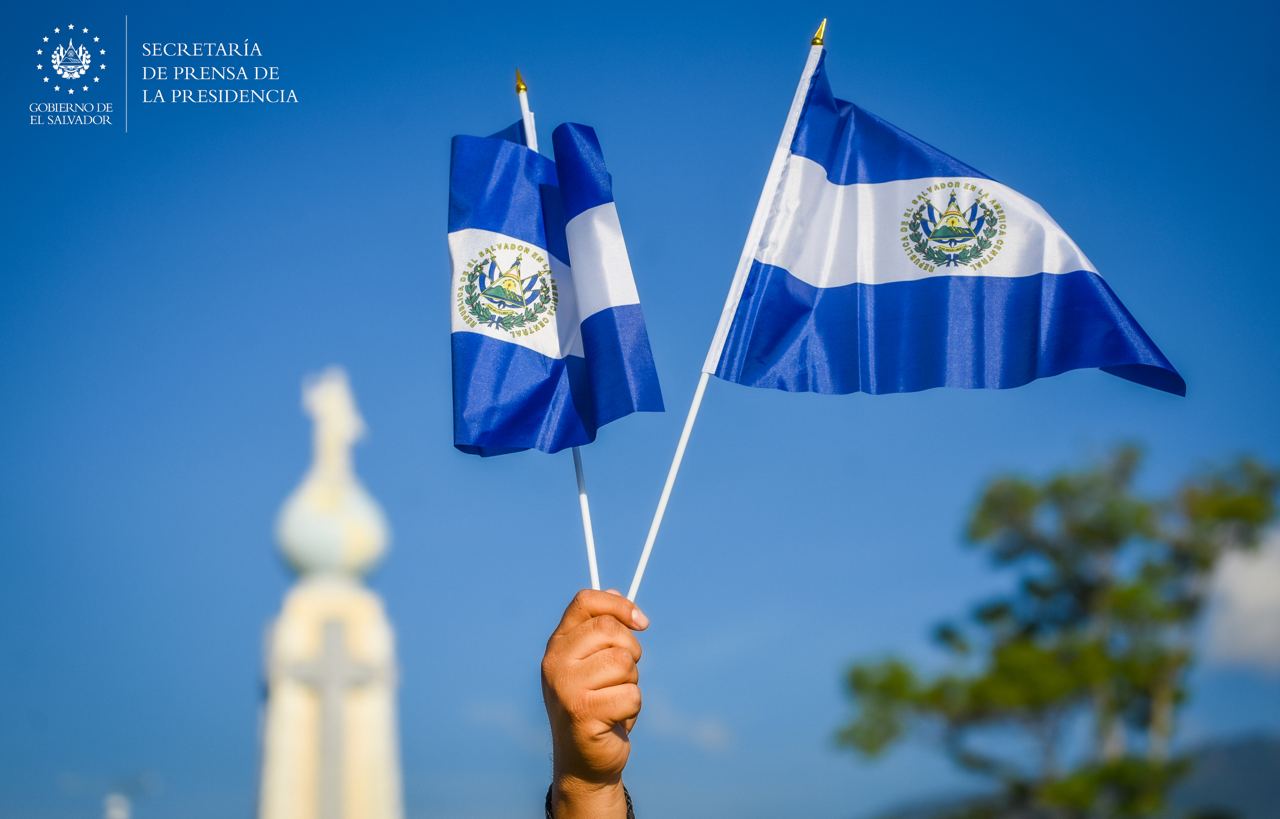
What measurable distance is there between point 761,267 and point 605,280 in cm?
59

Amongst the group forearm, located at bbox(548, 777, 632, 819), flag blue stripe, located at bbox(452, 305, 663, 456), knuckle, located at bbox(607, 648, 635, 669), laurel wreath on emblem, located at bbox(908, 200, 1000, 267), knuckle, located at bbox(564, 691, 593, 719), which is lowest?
forearm, located at bbox(548, 777, 632, 819)

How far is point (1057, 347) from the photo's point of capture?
15.0ft

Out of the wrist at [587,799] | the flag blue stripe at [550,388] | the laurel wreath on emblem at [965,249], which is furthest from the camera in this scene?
the laurel wreath on emblem at [965,249]

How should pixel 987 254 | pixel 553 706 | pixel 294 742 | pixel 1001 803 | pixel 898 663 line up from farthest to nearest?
pixel 898 663 < pixel 1001 803 < pixel 987 254 < pixel 294 742 < pixel 553 706

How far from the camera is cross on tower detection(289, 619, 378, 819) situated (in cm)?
397

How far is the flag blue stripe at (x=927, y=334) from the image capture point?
177 inches

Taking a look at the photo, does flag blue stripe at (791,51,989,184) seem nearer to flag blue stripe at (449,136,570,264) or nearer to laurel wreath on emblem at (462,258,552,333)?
flag blue stripe at (449,136,570,264)

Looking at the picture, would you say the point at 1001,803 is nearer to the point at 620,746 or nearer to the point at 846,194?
the point at 846,194

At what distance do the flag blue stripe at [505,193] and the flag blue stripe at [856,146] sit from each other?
0.93 metres

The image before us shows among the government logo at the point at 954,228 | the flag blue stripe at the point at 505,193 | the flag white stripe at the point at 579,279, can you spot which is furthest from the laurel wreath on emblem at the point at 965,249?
the flag blue stripe at the point at 505,193

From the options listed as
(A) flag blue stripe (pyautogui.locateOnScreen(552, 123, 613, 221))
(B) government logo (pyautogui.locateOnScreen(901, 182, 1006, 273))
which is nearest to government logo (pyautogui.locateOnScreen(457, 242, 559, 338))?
(A) flag blue stripe (pyautogui.locateOnScreen(552, 123, 613, 221))

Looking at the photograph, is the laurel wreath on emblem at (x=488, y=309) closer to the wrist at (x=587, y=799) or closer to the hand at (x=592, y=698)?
the hand at (x=592, y=698)

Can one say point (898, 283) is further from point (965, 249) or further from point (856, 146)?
point (856, 146)

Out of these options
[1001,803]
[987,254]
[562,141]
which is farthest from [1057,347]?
[1001,803]
